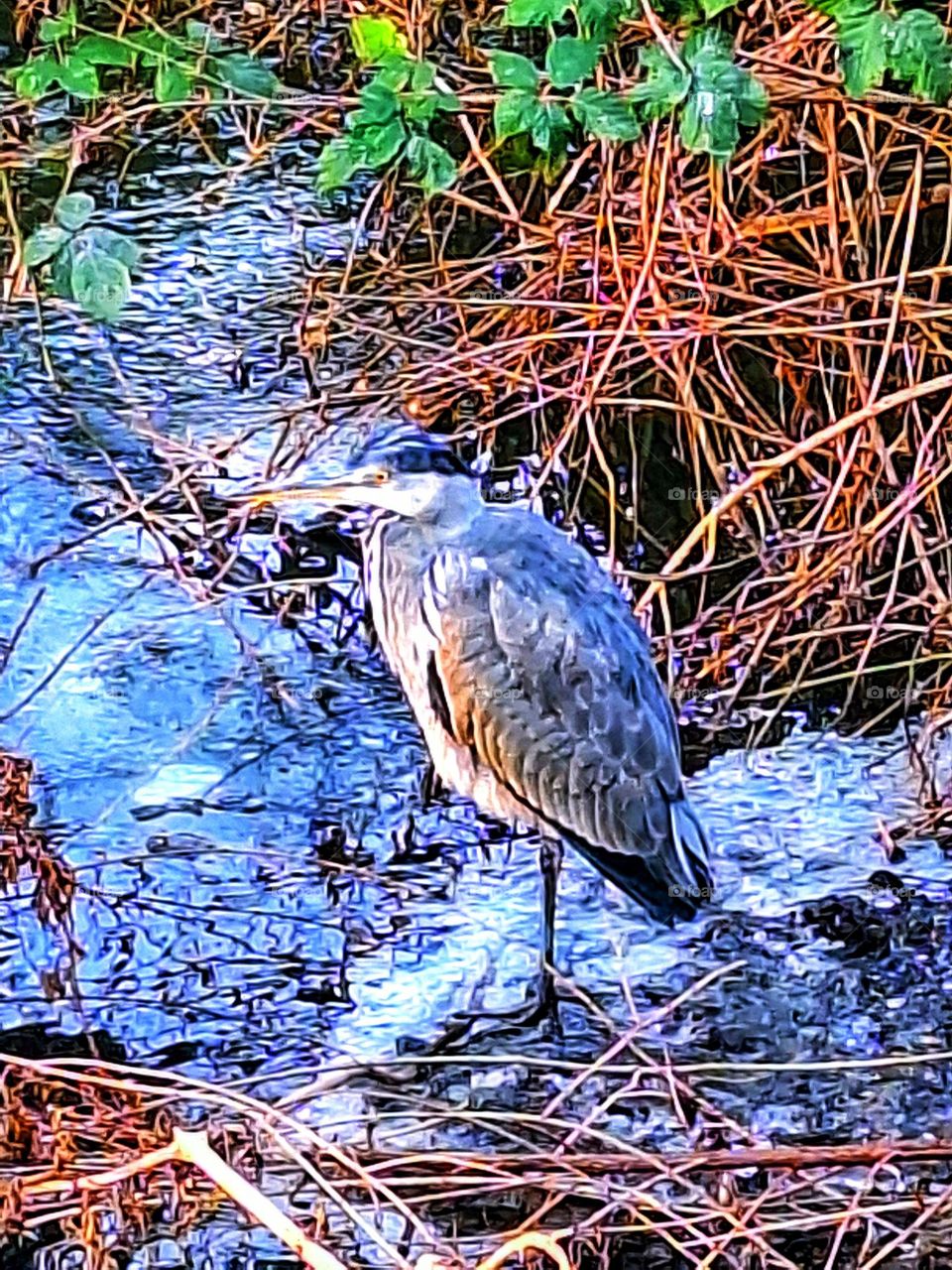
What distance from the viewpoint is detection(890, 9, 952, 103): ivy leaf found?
3.68 ft

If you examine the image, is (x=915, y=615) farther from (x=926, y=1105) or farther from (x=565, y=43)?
(x=565, y=43)

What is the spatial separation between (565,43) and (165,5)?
0.89 ft

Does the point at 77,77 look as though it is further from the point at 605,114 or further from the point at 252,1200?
the point at 252,1200

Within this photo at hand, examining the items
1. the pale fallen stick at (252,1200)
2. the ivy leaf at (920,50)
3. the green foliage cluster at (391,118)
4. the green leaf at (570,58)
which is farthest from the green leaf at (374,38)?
the pale fallen stick at (252,1200)

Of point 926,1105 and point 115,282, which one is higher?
point 115,282

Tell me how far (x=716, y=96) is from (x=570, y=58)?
0.33 ft

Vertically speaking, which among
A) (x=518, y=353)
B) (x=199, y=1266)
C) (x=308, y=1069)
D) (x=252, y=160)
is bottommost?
(x=199, y=1266)

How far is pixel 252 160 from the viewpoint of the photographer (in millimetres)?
1157

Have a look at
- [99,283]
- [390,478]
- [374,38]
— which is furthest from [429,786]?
[374,38]

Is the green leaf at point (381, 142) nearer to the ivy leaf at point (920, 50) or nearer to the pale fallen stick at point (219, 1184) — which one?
the ivy leaf at point (920, 50)

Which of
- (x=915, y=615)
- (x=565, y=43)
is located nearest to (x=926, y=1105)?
(x=915, y=615)

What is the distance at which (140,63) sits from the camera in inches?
45.1

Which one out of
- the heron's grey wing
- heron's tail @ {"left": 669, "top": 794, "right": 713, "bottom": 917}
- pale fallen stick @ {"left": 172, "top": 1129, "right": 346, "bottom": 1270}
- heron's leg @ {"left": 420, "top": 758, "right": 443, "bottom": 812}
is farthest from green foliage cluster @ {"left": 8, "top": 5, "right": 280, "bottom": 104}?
pale fallen stick @ {"left": 172, "top": 1129, "right": 346, "bottom": 1270}

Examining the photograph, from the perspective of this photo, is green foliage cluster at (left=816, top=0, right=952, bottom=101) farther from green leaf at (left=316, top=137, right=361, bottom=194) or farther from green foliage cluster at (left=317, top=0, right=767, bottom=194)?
green leaf at (left=316, top=137, right=361, bottom=194)
